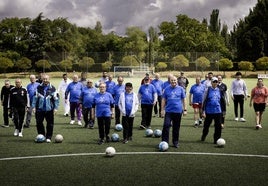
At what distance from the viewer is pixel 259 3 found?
96312 millimetres

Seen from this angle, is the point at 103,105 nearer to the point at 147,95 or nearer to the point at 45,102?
the point at 45,102

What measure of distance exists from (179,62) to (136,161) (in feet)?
211

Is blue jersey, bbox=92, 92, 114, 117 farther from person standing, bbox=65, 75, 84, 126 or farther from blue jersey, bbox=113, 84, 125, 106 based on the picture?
person standing, bbox=65, 75, 84, 126

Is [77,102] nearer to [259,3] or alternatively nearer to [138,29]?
[138,29]

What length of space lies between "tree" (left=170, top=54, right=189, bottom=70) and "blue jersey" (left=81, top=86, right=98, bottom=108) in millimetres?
58260

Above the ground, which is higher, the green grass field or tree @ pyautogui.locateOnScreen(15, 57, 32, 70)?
tree @ pyautogui.locateOnScreen(15, 57, 32, 70)

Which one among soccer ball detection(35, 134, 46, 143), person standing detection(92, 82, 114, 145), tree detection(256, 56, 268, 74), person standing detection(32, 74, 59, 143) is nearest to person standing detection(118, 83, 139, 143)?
person standing detection(92, 82, 114, 145)

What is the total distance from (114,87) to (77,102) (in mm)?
1828

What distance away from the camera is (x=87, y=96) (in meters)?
15.6

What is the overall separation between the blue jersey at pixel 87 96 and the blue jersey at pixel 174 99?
4697mm

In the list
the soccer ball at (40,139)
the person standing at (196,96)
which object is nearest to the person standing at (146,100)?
the person standing at (196,96)

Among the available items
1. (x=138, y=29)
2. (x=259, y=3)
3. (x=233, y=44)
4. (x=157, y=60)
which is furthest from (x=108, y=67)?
(x=233, y=44)

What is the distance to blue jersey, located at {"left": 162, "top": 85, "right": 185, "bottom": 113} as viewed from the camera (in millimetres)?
11516

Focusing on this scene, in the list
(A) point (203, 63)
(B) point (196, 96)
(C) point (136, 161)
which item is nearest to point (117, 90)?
(B) point (196, 96)
